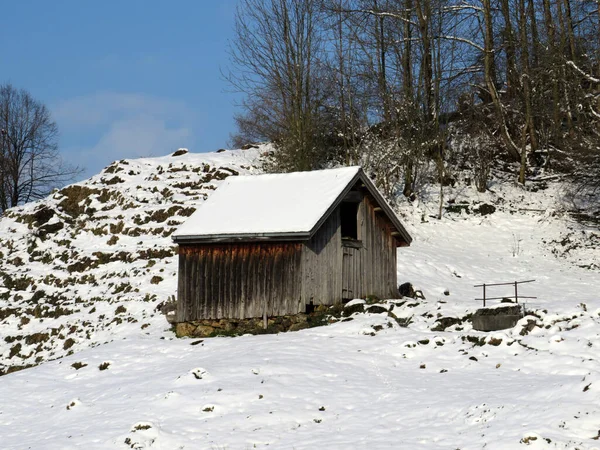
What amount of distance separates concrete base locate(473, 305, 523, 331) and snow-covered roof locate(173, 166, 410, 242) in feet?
17.2

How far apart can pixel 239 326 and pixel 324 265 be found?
10.1ft

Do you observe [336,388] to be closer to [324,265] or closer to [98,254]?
[324,265]

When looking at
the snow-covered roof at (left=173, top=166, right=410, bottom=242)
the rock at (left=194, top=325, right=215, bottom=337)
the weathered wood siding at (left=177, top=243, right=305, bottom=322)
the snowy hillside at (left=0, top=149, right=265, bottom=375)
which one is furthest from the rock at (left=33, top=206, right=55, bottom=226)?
the rock at (left=194, top=325, right=215, bottom=337)

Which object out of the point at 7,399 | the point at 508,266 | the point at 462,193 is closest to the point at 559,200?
the point at 462,193

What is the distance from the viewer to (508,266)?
3073 cm

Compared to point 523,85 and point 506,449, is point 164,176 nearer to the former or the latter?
point 523,85

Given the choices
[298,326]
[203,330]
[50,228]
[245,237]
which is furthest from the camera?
[50,228]

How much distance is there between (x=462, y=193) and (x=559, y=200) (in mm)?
4635

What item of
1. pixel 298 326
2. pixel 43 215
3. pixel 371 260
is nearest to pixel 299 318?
pixel 298 326

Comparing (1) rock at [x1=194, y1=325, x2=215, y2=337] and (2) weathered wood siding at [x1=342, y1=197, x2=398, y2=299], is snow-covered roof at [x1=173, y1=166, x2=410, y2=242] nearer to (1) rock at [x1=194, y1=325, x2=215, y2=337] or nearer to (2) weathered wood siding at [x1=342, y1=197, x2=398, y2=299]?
(2) weathered wood siding at [x1=342, y1=197, x2=398, y2=299]

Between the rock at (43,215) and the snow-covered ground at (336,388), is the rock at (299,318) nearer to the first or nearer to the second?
the snow-covered ground at (336,388)

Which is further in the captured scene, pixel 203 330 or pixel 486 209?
pixel 486 209

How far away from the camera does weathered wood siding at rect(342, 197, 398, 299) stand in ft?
76.4

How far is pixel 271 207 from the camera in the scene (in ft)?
75.9
